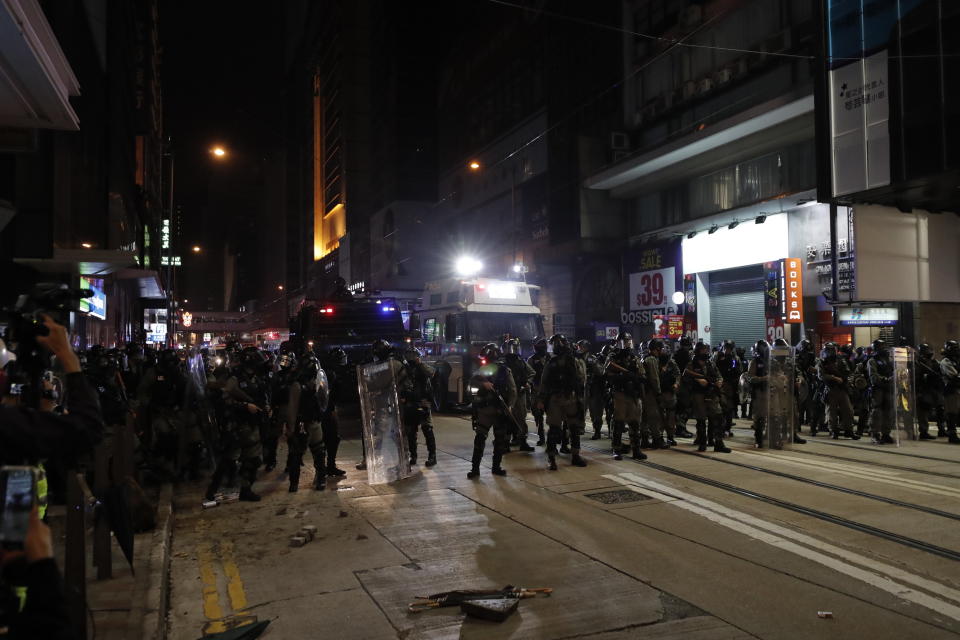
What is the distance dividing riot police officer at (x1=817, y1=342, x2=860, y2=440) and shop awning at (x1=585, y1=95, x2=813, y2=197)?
10164 mm

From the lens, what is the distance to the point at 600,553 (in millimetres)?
5629

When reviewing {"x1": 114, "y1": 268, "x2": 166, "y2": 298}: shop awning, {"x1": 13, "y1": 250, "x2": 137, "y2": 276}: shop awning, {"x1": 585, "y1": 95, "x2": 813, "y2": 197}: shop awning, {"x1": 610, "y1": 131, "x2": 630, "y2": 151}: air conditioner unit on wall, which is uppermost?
{"x1": 610, "y1": 131, "x2": 630, "y2": 151}: air conditioner unit on wall

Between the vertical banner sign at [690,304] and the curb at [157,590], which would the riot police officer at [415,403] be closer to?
the curb at [157,590]

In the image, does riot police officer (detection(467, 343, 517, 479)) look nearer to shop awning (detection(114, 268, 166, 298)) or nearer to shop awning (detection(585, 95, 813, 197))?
shop awning (detection(585, 95, 813, 197))

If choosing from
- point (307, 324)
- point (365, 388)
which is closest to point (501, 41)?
point (307, 324)

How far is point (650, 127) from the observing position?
1094 inches

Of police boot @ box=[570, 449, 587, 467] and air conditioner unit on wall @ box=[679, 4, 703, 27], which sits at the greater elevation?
air conditioner unit on wall @ box=[679, 4, 703, 27]

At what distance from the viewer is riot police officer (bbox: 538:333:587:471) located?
9.56 metres

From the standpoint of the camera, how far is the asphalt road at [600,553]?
4.30m

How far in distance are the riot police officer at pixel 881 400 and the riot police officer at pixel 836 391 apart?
46 cm

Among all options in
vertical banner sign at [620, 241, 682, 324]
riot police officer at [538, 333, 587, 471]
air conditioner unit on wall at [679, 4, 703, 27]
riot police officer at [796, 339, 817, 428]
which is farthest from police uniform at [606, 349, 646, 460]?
air conditioner unit on wall at [679, 4, 703, 27]

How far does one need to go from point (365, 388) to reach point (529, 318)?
8.59 m

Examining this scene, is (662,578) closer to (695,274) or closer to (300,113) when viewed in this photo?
(695,274)

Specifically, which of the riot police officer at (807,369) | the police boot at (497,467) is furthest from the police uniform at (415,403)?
the riot police officer at (807,369)
